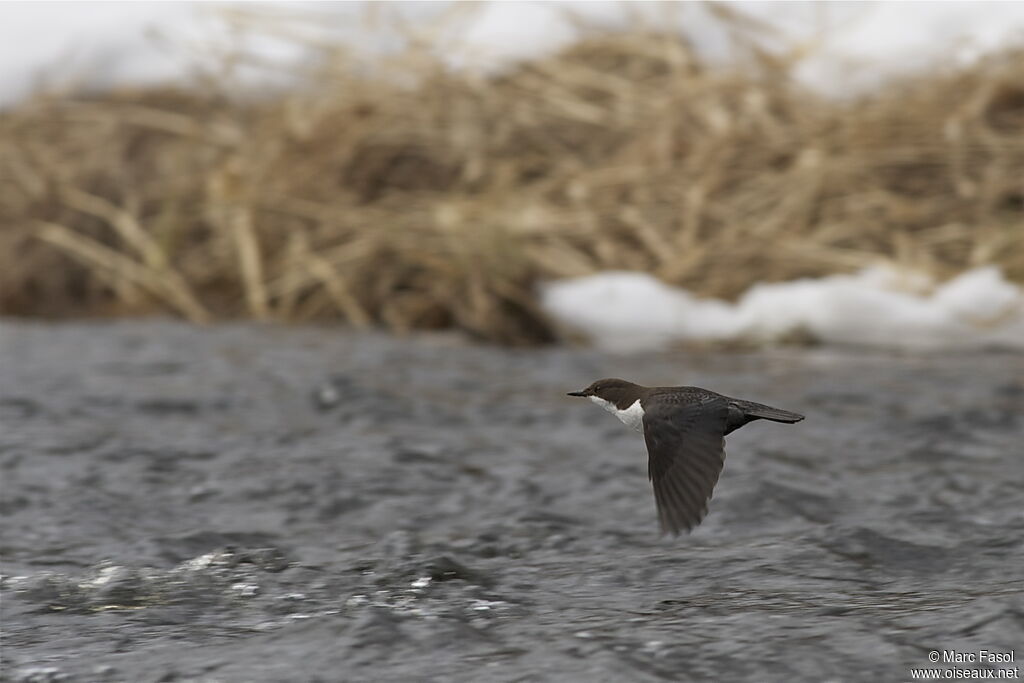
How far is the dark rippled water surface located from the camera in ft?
7.43

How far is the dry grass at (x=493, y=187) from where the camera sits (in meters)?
5.88

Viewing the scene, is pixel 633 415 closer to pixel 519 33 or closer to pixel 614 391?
pixel 614 391

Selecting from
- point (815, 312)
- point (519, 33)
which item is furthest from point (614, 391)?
point (519, 33)

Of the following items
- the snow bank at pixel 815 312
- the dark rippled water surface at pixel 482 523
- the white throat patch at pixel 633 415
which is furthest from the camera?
the snow bank at pixel 815 312

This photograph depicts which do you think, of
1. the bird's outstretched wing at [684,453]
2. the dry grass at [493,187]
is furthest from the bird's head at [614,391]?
the dry grass at [493,187]

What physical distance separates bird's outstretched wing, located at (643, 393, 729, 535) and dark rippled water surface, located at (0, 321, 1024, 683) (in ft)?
0.61

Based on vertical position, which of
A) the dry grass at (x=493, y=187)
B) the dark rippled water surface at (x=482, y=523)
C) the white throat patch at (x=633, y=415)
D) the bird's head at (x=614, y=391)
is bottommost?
the dark rippled water surface at (x=482, y=523)

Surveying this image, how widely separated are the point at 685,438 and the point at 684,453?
1.6 inches

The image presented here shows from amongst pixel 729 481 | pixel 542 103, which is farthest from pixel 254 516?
pixel 542 103

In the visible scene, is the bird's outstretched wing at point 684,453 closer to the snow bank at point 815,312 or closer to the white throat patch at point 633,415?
the white throat patch at point 633,415

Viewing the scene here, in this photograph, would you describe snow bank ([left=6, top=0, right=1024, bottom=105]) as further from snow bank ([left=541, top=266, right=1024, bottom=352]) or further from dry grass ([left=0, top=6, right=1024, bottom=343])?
snow bank ([left=541, top=266, right=1024, bottom=352])

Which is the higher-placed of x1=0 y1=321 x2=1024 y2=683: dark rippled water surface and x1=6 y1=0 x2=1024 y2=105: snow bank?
x1=6 y1=0 x2=1024 y2=105: snow bank

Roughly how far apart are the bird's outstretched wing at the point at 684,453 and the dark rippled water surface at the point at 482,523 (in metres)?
0.19

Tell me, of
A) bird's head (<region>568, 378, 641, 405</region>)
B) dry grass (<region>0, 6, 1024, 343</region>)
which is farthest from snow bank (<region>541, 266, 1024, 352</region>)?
bird's head (<region>568, 378, 641, 405</region>)
